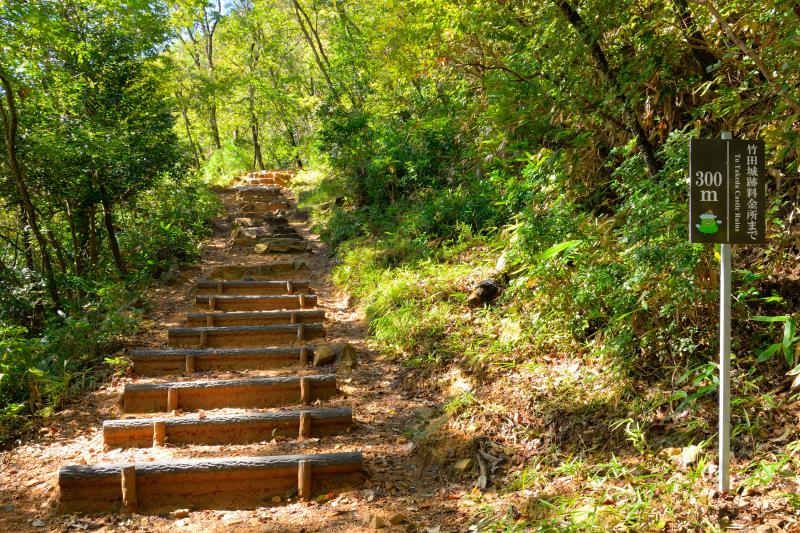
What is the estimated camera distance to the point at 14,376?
5191mm

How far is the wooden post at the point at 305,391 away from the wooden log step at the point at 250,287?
3.70 meters

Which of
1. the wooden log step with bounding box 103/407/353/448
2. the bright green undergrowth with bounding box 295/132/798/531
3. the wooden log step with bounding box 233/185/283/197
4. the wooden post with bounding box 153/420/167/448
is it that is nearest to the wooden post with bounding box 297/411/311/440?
the wooden log step with bounding box 103/407/353/448

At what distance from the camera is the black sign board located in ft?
9.23

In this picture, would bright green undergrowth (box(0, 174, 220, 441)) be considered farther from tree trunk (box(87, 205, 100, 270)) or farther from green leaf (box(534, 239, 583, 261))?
green leaf (box(534, 239, 583, 261))

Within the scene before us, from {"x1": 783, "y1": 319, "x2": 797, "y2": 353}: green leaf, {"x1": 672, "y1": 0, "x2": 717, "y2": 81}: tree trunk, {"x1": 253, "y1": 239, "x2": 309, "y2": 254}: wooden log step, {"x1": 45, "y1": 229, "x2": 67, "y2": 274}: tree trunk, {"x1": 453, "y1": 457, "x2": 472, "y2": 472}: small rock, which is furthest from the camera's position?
{"x1": 253, "y1": 239, "x2": 309, "y2": 254}: wooden log step

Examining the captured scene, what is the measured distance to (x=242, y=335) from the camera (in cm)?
673

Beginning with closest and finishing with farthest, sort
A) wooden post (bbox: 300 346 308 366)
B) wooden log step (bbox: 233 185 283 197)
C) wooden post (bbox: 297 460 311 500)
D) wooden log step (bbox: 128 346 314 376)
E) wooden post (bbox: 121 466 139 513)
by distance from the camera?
wooden post (bbox: 121 466 139 513) < wooden post (bbox: 297 460 311 500) < wooden log step (bbox: 128 346 314 376) < wooden post (bbox: 300 346 308 366) < wooden log step (bbox: 233 185 283 197)

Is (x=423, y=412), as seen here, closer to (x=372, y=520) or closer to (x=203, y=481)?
(x=372, y=520)

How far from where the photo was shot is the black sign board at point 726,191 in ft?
9.23

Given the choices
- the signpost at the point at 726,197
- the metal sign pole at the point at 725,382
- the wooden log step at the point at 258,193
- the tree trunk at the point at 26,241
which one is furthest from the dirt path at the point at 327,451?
the wooden log step at the point at 258,193

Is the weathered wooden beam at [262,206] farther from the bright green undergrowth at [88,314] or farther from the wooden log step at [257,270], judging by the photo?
the wooden log step at [257,270]

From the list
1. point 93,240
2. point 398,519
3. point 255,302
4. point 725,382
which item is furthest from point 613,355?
point 93,240

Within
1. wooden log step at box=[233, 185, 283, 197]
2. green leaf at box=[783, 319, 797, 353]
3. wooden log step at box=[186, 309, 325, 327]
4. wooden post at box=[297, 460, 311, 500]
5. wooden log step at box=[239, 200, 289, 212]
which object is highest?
wooden log step at box=[233, 185, 283, 197]

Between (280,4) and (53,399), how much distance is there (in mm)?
21967
